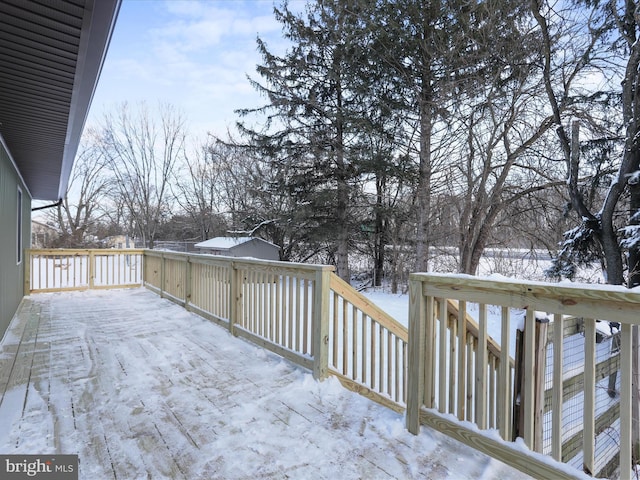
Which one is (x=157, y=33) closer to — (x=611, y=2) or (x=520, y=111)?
(x=520, y=111)

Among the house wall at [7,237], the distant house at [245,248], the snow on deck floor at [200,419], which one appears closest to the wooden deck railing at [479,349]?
the snow on deck floor at [200,419]

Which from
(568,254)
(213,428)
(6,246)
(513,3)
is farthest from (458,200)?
(6,246)

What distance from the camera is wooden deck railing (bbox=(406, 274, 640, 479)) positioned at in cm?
136

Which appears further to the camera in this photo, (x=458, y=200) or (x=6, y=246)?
(x=458, y=200)

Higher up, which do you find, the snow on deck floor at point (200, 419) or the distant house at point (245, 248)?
the distant house at point (245, 248)

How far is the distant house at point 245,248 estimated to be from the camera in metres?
11.8

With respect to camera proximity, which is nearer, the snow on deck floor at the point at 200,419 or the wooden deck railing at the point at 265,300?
the snow on deck floor at the point at 200,419

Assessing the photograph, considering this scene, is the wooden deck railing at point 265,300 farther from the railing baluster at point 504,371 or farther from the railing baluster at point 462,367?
the railing baluster at point 504,371

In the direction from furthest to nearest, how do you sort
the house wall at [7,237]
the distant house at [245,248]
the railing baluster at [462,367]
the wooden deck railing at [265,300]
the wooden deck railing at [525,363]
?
the distant house at [245,248]
the house wall at [7,237]
the wooden deck railing at [265,300]
the railing baluster at [462,367]
the wooden deck railing at [525,363]

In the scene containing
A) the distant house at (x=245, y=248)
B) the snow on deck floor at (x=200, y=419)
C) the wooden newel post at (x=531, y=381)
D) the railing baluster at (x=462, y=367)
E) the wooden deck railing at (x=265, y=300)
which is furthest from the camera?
the distant house at (x=245, y=248)

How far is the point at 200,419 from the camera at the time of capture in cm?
221

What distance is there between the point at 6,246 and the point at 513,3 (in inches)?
363

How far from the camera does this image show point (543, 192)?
27.8 feet

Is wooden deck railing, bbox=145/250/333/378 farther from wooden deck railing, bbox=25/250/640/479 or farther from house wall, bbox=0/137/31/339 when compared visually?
house wall, bbox=0/137/31/339
